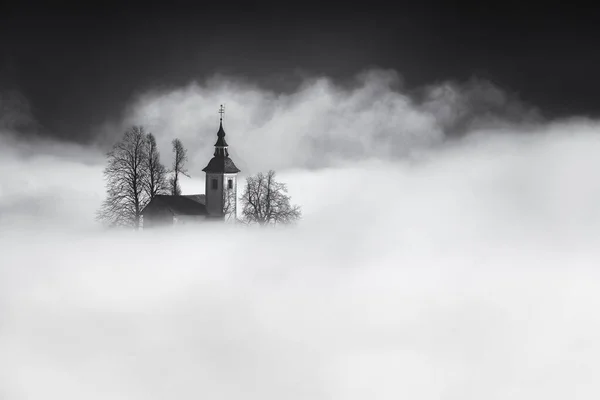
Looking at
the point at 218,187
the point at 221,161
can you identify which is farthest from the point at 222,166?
the point at 218,187

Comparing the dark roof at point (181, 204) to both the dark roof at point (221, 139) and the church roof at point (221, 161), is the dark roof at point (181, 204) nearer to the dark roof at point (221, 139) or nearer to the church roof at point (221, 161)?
the church roof at point (221, 161)

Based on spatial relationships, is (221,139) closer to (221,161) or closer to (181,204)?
(221,161)

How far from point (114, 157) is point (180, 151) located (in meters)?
3.09

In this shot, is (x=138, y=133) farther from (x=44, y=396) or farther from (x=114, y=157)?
(x=44, y=396)

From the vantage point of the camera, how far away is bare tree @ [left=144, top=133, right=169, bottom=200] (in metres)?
174

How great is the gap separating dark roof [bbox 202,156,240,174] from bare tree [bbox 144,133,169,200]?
3241 millimetres

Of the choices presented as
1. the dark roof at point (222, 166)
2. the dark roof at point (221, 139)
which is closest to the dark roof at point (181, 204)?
the dark roof at point (222, 166)

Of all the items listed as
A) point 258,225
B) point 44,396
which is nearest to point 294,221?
point 258,225

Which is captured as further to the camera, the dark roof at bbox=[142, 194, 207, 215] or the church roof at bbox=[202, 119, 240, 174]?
the church roof at bbox=[202, 119, 240, 174]

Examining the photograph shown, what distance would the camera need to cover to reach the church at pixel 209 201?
175m

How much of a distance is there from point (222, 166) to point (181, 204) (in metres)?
2.55

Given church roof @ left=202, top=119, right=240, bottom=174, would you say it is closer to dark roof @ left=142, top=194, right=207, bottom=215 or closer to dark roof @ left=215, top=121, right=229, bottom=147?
dark roof @ left=215, top=121, right=229, bottom=147

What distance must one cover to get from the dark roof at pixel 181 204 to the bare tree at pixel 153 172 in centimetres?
40

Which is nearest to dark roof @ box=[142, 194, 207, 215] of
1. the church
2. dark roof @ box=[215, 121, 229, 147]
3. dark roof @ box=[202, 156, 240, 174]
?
the church
